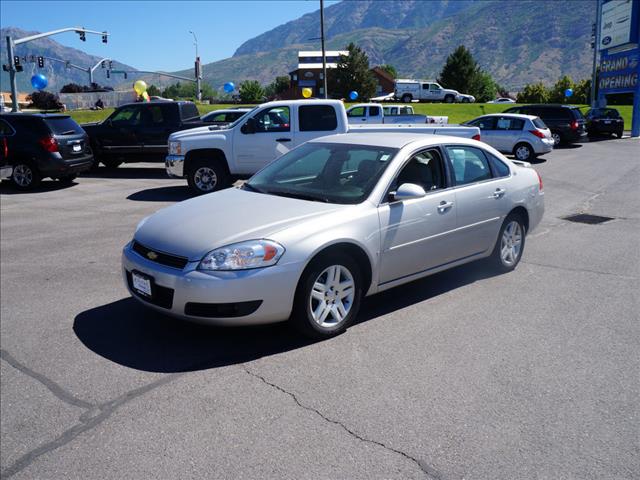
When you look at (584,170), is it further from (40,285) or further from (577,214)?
(40,285)

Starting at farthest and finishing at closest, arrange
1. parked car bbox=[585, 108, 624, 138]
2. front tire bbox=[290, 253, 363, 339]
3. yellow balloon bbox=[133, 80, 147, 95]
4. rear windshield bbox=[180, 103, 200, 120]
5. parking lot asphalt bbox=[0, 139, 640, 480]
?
yellow balloon bbox=[133, 80, 147, 95], parked car bbox=[585, 108, 624, 138], rear windshield bbox=[180, 103, 200, 120], front tire bbox=[290, 253, 363, 339], parking lot asphalt bbox=[0, 139, 640, 480]

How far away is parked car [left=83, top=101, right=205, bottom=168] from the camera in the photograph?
661 inches

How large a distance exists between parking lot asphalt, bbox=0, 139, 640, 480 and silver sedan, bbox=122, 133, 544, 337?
38cm

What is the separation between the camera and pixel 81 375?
4.29m

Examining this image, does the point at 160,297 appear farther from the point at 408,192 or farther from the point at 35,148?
the point at 35,148

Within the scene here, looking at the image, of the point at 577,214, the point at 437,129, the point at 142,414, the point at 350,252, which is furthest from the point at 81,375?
the point at 437,129

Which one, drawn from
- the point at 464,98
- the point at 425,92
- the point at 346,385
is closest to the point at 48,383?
the point at 346,385

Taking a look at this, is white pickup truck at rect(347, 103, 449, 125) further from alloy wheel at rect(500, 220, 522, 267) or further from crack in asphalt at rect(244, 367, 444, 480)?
crack in asphalt at rect(244, 367, 444, 480)

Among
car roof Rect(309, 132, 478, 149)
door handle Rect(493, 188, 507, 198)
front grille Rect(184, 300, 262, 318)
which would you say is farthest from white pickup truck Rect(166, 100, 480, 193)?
front grille Rect(184, 300, 262, 318)

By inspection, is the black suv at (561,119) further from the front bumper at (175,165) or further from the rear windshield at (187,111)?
the front bumper at (175,165)

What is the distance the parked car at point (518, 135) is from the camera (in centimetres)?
2116

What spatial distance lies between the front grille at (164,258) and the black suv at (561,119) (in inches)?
947

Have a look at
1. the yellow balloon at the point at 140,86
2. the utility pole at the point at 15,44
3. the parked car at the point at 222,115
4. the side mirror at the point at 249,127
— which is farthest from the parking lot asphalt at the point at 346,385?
the yellow balloon at the point at 140,86

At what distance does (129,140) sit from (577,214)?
11787 mm
